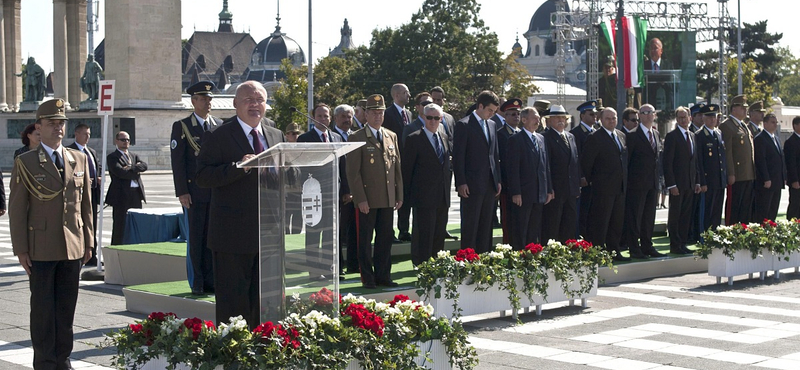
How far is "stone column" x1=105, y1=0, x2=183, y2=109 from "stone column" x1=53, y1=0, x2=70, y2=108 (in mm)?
17565

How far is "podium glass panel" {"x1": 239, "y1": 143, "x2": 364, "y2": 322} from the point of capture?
6.25 meters

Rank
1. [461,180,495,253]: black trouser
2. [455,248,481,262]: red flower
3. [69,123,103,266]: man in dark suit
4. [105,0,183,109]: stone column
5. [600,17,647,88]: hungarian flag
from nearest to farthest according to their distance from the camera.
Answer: [455,248,481,262]: red flower < [461,180,495,253]: black trouser < [69,123,103,266]: man in dark suit < [600,17,647,88]: hungarian flag < [105,0,183,109]: stone column

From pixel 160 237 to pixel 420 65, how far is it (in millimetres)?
58021

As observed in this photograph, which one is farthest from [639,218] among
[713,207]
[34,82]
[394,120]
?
[34,82]

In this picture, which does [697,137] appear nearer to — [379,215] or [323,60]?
[379,215]

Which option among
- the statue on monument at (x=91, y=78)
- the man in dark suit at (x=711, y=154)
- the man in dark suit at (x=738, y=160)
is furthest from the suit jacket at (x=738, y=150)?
the statue on monument at (x=91, y=78)

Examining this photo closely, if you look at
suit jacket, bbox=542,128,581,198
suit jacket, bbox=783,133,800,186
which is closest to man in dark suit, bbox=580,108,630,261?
suit jacket, bbox=542,128,581,198

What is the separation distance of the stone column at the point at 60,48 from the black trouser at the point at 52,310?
5532cm

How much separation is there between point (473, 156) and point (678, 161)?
168 inches

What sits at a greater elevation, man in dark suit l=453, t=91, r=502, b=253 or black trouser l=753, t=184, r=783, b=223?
man in dark suit l=453, t=91, r=502, b=253

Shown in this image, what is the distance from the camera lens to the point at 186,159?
10602mm

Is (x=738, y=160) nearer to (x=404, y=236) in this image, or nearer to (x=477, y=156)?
(x=404, y=236)

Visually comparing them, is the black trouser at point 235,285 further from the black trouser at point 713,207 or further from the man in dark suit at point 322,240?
the black trouser at point 713,207

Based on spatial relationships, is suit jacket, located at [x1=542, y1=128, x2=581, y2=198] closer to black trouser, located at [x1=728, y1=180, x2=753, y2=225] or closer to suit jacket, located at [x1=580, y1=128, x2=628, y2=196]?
suit jacket, located at [x1=580, y1=128, x2=628, y2=196]
